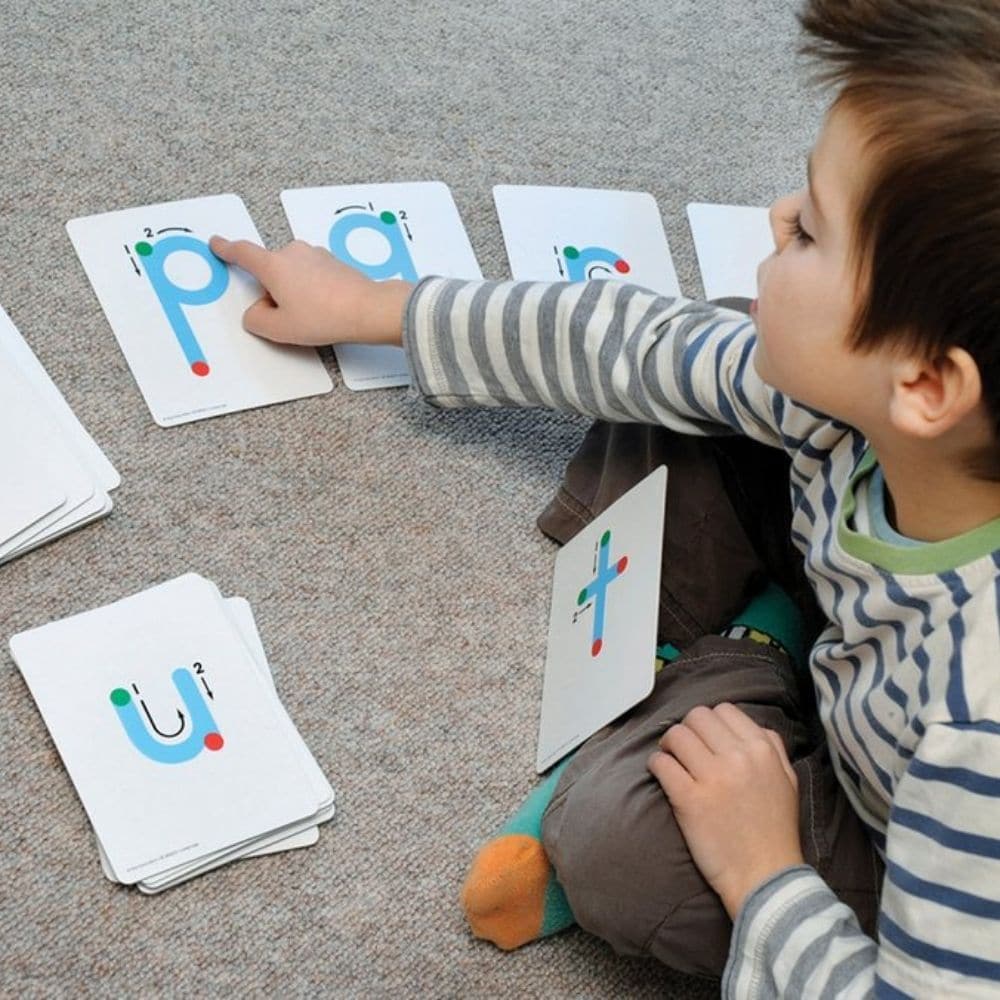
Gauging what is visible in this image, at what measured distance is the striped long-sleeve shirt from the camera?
0.78 metres

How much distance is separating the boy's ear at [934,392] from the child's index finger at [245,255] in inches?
22.0

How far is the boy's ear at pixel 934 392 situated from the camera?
0.77 metres

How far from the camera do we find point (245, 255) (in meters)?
1.19

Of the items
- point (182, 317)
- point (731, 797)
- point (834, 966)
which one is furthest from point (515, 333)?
point (834, 966)

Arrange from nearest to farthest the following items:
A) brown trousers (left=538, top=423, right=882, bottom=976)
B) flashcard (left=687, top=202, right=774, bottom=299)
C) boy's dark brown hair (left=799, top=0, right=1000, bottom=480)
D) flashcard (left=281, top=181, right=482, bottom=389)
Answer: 1. boy's dark brown hair (left=799, top=0, right=1000, bottom=480)
2. brown trousers (left=538, top=423, right=882, bottom=976)
3. flashcard (left=281, top=181, right=482, bottom=389)
4. flashcard (left=687, top=202, right=774, bottom=299)

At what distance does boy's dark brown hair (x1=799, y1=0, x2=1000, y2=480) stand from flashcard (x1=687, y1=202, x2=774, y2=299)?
0.57 metres

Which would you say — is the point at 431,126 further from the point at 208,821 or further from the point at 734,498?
the point at 208,821

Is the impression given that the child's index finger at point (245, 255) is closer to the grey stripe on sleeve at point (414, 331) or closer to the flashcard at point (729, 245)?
the grey stripe on sleeve at point (414, 331)

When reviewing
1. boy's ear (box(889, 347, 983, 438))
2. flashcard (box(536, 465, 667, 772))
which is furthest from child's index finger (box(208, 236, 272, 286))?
boy's ear (box(889, 347, 983, 438))

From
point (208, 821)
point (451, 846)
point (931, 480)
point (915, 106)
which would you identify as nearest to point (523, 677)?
point (451, 846)

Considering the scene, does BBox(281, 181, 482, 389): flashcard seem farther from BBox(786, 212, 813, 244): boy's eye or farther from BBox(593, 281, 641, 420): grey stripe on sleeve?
BBox(786, 212, 813, 244): boy's eye

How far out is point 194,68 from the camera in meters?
1.36

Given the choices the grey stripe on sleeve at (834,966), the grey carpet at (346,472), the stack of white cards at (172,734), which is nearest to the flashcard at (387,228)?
the grey carpet at (346,472)

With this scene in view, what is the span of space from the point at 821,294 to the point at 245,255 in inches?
21.1
